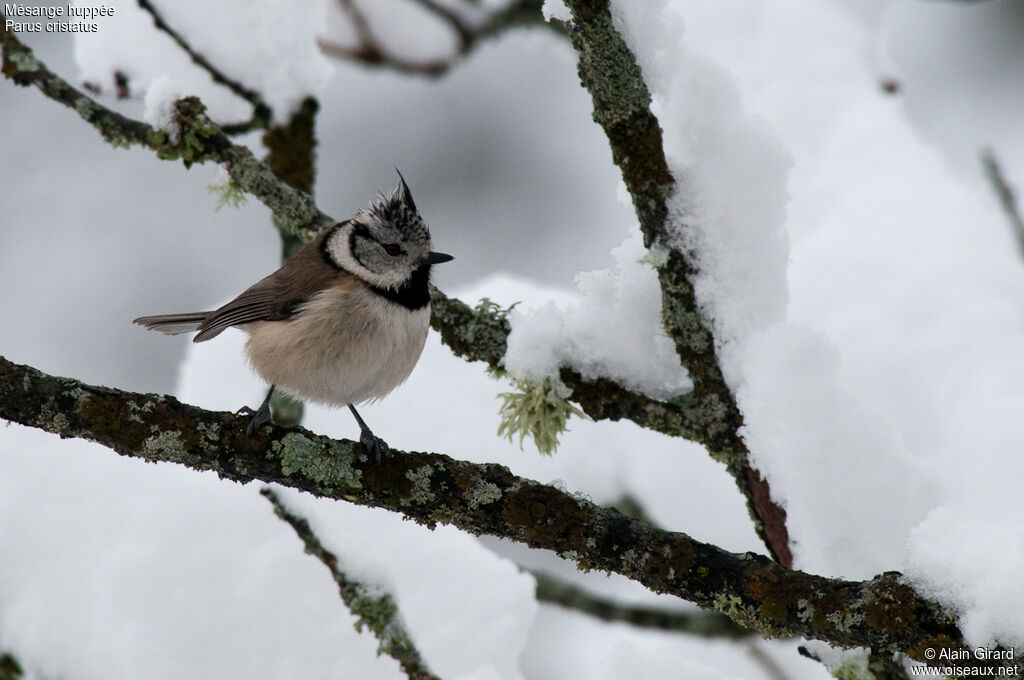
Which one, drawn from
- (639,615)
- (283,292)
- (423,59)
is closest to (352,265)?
(283,292)

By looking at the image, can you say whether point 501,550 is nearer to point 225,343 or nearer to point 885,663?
point 225,343

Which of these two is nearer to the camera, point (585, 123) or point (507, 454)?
point (507, 454)

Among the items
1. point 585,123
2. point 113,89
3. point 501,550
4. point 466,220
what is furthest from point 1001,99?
point 113,89

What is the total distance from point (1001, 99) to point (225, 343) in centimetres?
476

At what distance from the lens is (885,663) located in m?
2.00

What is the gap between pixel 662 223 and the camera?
2.14 meters

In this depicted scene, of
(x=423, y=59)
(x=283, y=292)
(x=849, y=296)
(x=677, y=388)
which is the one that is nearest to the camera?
(x=677, y=388)

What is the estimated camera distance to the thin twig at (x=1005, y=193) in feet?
10.3

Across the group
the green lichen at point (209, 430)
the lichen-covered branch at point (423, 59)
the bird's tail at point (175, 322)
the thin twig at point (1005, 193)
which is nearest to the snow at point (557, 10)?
the green lichen at point (209, 430)

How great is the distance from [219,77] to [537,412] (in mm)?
1758

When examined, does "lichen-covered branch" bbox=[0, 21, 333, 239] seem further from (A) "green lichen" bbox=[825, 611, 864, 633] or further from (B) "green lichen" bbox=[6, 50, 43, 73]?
(A) "green lichen" bbox=[825, 611, 864, 633]

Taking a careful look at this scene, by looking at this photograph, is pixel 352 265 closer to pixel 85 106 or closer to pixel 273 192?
pixel 273 192

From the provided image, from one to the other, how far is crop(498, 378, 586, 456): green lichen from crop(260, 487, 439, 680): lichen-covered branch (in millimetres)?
550

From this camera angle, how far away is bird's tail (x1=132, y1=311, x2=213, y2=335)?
10.7 ft
